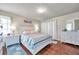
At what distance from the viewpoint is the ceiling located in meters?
1.55

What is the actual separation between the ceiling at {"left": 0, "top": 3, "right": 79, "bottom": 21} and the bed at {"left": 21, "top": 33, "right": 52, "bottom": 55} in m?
0.43

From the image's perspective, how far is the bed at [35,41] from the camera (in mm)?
1562

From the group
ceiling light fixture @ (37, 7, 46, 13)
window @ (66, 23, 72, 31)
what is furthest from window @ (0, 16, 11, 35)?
window @ (66, 23, 72, 31)

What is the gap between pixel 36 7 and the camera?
1595 mm

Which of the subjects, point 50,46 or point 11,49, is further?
point 50,46

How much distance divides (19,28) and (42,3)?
0.70 metres

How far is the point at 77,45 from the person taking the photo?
1621 millimetres

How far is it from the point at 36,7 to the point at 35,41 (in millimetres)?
691

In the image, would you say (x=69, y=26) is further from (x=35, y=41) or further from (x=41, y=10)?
(x=35, y=41)

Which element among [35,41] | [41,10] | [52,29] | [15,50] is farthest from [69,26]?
[15,50]

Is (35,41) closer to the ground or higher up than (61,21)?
closer to the ground

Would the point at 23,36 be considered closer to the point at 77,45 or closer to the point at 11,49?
the point at 11,49

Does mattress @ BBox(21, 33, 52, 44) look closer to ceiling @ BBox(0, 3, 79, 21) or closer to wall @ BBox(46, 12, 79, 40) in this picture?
wall @ BBox(46, 12, 79, 40)
